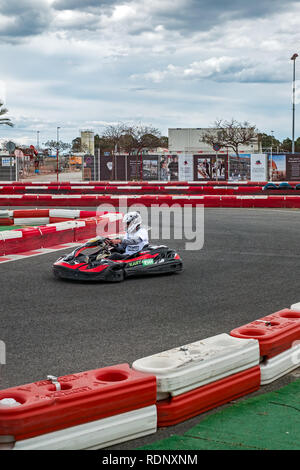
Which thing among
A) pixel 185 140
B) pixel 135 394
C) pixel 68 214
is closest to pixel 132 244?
pixel 135 394

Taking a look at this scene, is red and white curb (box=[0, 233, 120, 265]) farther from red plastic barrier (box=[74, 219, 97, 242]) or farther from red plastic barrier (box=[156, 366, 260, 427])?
red plastic barrier (box=[156, 366, 260, 427])

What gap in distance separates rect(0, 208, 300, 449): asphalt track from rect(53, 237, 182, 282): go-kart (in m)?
0.14

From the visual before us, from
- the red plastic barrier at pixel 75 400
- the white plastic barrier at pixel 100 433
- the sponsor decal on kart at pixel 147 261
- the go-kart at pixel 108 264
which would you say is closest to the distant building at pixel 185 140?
the go-kart at pixel 108 264

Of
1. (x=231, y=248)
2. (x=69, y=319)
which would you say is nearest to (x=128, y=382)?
(x=69, y=319)

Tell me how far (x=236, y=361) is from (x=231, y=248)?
297 inches

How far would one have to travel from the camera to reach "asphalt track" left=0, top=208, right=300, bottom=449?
5.18 metres

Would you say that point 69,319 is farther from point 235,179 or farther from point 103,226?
point 235,179

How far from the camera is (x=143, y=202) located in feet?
69.7

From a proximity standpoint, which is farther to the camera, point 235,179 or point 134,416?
point 235,179

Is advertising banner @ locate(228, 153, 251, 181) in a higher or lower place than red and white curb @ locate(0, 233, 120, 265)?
higher

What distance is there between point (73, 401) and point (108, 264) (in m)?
5.05

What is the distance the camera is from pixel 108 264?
8.56m

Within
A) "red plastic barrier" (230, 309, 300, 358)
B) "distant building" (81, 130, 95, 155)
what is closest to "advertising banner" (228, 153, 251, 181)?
"red plastic barrier" (230, 309, 300, 358)

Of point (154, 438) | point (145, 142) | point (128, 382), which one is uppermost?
point (145, 142)
